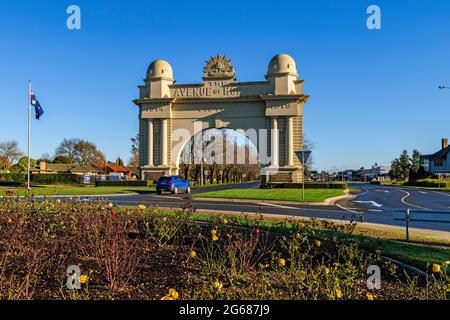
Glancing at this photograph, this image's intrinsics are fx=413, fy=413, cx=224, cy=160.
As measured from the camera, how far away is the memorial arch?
41.6 metres

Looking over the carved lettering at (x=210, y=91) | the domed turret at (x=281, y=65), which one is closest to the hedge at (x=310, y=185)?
the carved lettering at (x=210, y=91)

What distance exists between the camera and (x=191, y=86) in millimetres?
44562

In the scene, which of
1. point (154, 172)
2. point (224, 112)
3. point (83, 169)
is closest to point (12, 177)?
point (83, 169)

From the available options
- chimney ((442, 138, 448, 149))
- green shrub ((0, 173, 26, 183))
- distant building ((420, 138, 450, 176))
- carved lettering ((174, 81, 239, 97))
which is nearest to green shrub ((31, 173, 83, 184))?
green shrub ((0, 173, 26, 183))

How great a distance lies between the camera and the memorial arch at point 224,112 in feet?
136

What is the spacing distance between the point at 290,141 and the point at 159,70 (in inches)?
641

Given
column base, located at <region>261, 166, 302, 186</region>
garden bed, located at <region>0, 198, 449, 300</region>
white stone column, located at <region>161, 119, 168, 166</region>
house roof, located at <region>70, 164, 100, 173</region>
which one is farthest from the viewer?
house roof, located at <region>70, 164, 100, 173</region>

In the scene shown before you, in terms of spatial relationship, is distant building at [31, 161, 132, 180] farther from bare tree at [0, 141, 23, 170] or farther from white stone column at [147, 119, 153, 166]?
white stone column at [147, 119, 153, 166]

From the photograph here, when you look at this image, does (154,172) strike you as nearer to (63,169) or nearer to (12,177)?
(12,177)

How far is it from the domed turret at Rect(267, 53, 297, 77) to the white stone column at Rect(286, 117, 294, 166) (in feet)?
16.0

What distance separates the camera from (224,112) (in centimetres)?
4312

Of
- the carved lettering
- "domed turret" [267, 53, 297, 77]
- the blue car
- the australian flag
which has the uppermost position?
"domed turret" [267, 53, 297, 77]
